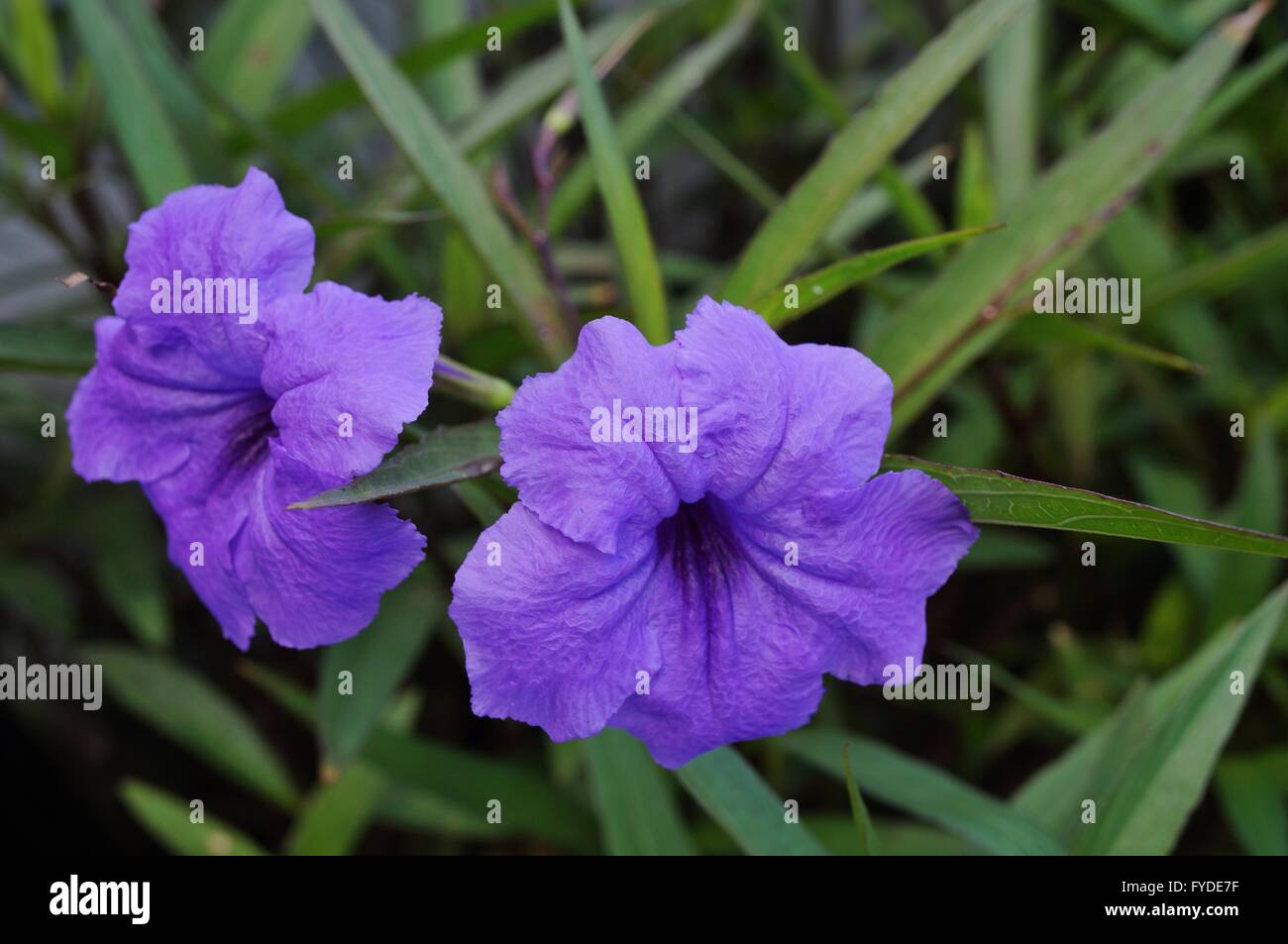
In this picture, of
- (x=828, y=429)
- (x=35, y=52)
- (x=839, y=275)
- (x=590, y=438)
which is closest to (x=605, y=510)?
(x=590, y=438)

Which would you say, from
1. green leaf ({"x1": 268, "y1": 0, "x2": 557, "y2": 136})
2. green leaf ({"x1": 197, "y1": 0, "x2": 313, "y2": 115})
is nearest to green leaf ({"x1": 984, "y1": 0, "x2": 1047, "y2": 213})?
green leaf ({"x1": 268, "y1": 0, "x2": 557, "y2": 136})

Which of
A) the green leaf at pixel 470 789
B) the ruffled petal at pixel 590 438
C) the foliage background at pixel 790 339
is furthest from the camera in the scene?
the green leaf at pixel 470 789

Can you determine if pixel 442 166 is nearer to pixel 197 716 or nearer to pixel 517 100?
pixel 517 100

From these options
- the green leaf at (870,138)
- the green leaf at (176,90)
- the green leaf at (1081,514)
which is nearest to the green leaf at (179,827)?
the green leaf at (176,90)

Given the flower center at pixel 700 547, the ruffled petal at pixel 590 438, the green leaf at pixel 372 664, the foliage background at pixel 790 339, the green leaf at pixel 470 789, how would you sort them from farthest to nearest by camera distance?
the green leaf at pixel 470 789
the green leaf at pixel 372 664
the foliage background at pixel 790 339
the flower center at pixel 700 547
the ruffled petal at pixel 590 438

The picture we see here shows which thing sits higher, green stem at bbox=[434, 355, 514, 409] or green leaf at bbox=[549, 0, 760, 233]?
green leaf at bbox=[549, 0, 760, 233]

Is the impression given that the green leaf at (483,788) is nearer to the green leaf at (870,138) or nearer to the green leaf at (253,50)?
the green leaf at (870,138)

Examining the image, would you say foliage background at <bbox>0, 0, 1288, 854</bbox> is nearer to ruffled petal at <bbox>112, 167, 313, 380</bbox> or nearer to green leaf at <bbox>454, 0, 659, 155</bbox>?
green leaf at <bbox>454, 0, 659, 155</bbox>
